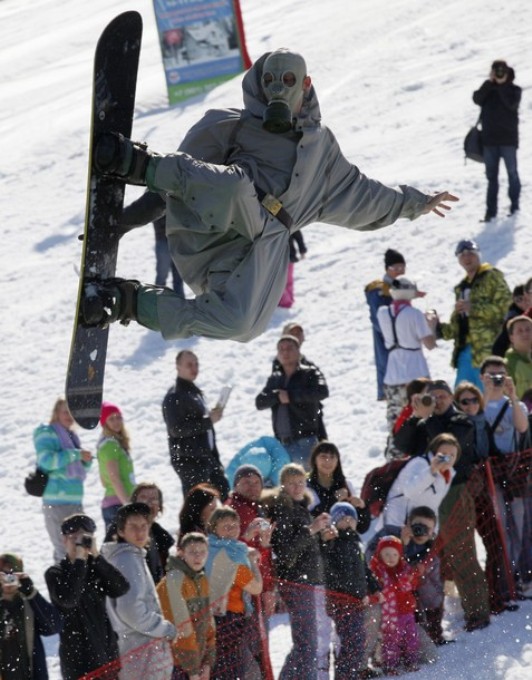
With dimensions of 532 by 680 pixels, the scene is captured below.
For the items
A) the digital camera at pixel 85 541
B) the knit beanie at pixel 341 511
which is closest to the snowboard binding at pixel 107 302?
the digital camera at pixel 85 541

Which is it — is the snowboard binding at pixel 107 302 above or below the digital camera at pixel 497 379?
above

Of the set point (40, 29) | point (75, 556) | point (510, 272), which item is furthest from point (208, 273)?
point (40, 29)

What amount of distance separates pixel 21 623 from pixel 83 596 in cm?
34

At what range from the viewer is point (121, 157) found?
5.71 metres

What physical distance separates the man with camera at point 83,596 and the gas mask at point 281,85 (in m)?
2.58

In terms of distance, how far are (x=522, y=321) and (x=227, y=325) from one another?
4.34m

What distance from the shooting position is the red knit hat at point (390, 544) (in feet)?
28.3

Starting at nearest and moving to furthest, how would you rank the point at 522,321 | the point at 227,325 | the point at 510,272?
the point at 227,325
the point at 522,321
the point at 510,272

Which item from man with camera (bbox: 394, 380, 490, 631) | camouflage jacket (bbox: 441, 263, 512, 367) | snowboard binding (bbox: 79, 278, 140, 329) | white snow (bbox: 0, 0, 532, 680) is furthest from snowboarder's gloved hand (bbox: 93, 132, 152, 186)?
camouflage jacket (bbox: 441, 263, 512, 367)

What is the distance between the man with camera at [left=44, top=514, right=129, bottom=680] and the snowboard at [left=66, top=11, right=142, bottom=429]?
4.02ft

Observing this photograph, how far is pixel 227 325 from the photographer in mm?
5902

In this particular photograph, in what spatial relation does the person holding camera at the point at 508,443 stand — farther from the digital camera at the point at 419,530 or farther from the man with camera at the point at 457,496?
the digital camera at the point at 419,530

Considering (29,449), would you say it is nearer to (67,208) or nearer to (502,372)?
(502,372)

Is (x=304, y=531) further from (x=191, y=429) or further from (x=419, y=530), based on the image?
(x=191, y=429)
